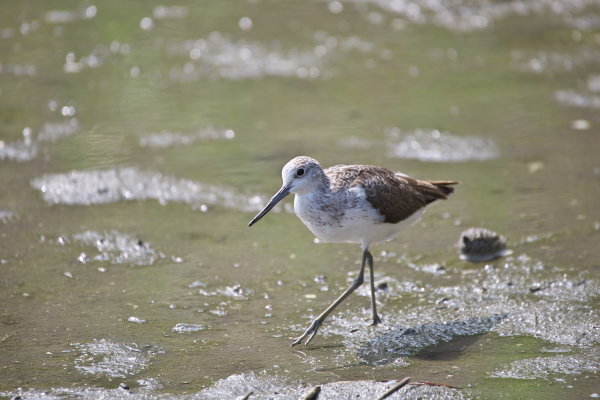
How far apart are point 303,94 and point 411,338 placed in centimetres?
534

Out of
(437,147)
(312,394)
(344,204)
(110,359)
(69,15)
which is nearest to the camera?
(312,394)

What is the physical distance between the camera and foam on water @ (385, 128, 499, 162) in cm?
743

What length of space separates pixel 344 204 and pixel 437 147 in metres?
3.29

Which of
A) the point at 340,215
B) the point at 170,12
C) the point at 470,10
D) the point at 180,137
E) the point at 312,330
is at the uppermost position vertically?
the point at 170,12

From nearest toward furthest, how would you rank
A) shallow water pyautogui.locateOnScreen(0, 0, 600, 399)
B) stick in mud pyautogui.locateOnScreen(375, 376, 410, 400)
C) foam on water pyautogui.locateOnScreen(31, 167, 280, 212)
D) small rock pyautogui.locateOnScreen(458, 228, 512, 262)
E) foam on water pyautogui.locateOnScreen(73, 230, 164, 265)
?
stick in mud pyautogui.locateOnScreen(375, 376, 410, 400) → shallow water pyautogui.locateOnScreen(0, 0, 600, 399) → small rock pyautogui.locateOnScreen(458, 228, 512, 262) → foam on water pyautogui.locateOnScreen(73, 230, 164, 265) → foam on water pyautogui.locateOnScreen(31, 167, 280, 212)

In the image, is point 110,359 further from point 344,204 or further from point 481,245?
point 481,245

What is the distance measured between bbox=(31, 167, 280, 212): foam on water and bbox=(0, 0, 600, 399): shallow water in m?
0.03

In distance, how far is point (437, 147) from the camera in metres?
7.61

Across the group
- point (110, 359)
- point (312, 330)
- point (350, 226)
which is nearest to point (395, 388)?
point (312, 330)

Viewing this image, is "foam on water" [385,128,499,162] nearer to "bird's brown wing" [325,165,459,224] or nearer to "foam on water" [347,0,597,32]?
"bird's brown wing" [325,165,459,224]

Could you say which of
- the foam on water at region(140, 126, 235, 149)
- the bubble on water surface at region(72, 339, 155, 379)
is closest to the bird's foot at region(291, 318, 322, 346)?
the bubble on water surface at region(72, 339, 155, 379)

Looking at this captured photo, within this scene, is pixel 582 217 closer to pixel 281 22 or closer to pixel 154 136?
pixel 154 136

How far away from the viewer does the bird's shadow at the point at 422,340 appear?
4.38 m

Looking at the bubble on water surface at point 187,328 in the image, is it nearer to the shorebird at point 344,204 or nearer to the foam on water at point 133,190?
the shorebird at point 344,204
